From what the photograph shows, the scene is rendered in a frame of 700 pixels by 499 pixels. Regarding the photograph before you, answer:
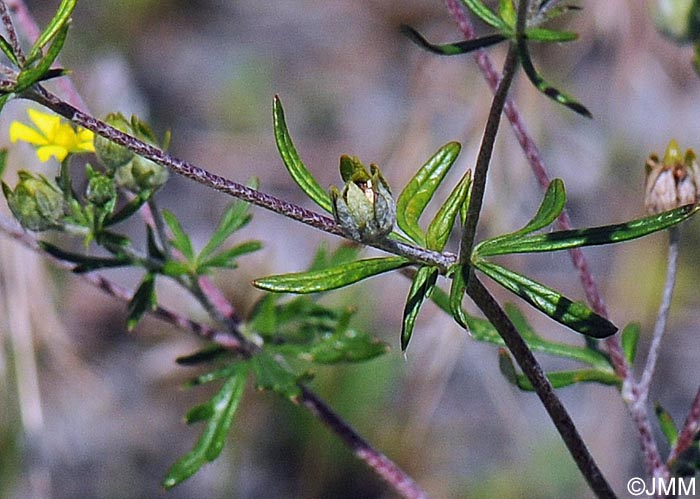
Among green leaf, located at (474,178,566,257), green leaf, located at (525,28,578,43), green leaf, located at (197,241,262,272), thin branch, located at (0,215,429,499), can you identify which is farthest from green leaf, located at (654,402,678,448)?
green leaf, located at (197,241,262,272)

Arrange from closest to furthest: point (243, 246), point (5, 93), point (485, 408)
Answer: point (5, 93), point (243, 246), point (485, 408)

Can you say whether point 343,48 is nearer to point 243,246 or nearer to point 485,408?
point 485,408

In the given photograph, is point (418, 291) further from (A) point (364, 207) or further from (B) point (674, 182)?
(B) point (674, 182)

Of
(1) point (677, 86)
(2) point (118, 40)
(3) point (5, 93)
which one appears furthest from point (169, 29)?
(3) point (5, 93)

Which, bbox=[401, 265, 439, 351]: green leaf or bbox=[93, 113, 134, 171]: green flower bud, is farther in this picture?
bbox=[93, 113, 134, 171]: green flower bud

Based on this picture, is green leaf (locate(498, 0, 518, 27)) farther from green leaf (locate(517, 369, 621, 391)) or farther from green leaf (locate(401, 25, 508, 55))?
green leaf (locate(517, 369, 621, 391))

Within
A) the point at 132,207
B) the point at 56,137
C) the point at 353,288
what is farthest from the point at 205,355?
the point at 353,288
